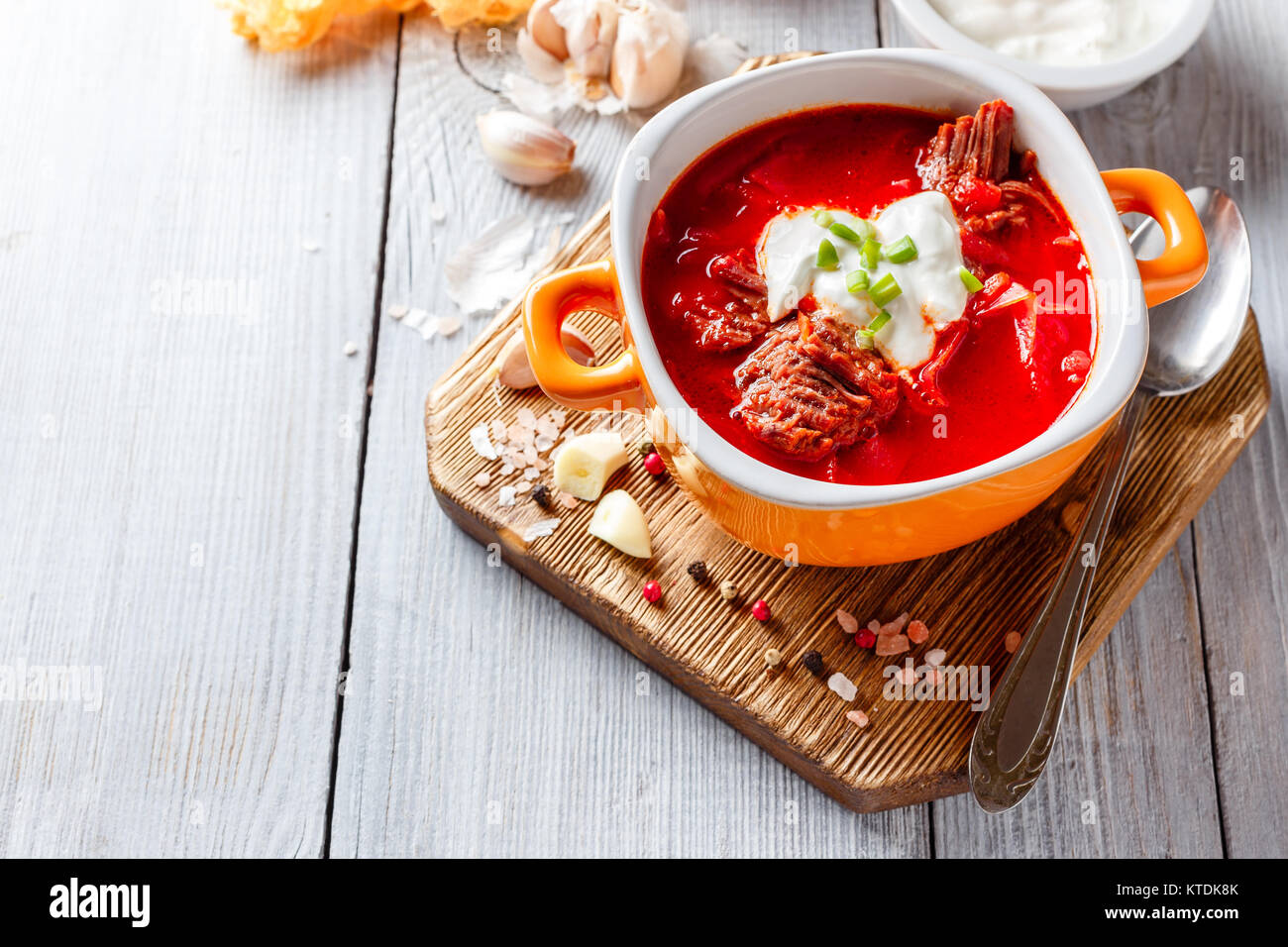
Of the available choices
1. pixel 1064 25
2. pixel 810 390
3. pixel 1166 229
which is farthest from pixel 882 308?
pixel 1064 25

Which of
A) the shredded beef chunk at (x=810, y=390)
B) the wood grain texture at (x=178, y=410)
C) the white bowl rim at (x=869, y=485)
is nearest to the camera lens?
the white bowl rim at (x=869, y=485)

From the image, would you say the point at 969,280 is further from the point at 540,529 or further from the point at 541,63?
the point at 541,63

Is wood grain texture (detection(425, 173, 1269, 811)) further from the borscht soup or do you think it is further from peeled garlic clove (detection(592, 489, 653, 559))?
the borscht soup

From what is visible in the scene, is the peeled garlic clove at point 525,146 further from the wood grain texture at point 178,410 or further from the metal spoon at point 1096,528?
the metal spoon at point 1096,528

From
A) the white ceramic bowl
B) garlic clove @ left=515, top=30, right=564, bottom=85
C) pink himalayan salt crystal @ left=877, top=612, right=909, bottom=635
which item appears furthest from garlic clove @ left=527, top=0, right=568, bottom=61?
pink himalayan salt crystal @ left=877, top=612, right=909, bottom=635

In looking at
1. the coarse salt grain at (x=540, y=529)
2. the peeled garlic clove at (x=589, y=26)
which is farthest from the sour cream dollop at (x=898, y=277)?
the peeled garlic clove at (x=589, y=26)

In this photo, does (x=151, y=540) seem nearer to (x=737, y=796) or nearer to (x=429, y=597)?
(x=429, y=597)

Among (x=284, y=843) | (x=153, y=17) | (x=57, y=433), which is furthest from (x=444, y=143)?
(x=284, y=843)
